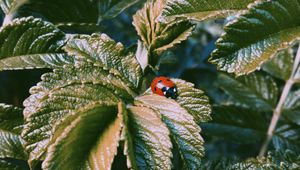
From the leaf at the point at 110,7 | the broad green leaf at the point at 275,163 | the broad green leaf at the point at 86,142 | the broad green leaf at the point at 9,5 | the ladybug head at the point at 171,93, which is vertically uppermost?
the broad green leaf at the point at 9,5

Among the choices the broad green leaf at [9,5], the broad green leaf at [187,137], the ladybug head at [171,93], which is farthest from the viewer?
the broad green leaf at [9,5]

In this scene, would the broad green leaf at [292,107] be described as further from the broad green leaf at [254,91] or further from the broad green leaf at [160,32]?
the broad green leaf at [160,32]

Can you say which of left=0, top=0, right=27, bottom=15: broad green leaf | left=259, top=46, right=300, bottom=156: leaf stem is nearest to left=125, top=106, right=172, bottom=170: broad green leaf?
left=0, top=0, right=27, bottom=15: broad green leaf

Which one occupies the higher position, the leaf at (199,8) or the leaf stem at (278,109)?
the leaf at (199,8)

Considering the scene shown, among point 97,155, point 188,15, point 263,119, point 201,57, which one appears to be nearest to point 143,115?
point 97,155

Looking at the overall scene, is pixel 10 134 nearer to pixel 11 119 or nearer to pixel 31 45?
pixel 11 119

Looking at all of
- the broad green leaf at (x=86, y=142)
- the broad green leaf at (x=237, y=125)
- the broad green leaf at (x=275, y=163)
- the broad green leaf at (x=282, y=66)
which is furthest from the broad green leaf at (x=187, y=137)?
the broad green leaf at (x=282, y=66)

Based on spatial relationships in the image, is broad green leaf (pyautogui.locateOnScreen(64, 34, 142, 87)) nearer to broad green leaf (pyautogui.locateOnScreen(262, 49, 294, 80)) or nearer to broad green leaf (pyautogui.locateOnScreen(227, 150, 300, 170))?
broad green leaf (pyautogui.locateOnScreen(227, 150, 300, 170))
